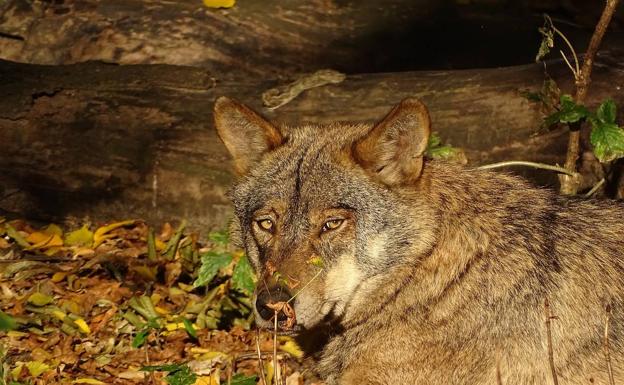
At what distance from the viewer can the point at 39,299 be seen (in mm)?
6656

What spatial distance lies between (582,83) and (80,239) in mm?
3990

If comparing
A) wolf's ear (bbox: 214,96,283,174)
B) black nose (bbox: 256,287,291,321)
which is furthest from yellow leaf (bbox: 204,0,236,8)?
black nose (bbox: 256,287,291,321)

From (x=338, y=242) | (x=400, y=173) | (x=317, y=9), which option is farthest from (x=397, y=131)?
(x=317, y=9)

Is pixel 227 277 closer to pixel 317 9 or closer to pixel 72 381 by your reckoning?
pixel 72 381

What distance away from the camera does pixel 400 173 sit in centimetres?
499

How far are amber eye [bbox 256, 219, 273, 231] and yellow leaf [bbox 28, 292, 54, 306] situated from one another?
2289 millimetres

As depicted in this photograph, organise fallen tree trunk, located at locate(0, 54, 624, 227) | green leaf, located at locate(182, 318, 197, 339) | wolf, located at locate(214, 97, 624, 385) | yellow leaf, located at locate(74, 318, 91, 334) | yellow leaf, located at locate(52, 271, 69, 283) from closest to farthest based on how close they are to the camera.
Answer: wolf, located at locate(214, 97, 624, 385) < green leaf, located at locate(182, 318, 197, 339) < yellow leaf, located at locate(74, 318, 91, 334) < yellow leaf, located at locate(52, 271, 69, 283) < fallen tree trunk, located at locate(0, 54, 624, 227)

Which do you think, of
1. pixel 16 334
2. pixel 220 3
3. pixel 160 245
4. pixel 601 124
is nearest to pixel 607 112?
pixel 601 124

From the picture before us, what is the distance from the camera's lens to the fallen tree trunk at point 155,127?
7.23 m

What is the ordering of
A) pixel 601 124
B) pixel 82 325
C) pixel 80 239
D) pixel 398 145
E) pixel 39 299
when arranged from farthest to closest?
pixel 80 239 < pixel 39 299 < pixel 82 325 < pixel 601 124 < pixel 398 145

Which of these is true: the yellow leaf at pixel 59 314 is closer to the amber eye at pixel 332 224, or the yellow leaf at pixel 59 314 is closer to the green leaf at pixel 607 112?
the amber eye at pixel 332 224

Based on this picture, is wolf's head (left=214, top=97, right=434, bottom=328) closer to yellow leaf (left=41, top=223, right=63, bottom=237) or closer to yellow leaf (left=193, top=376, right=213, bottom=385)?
yellow leaf (left=193, top=376, right=213, bottom=385)

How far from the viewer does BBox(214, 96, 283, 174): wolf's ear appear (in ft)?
17.4

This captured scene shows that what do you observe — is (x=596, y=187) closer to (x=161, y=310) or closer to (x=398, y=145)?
(x=398, y=145)
